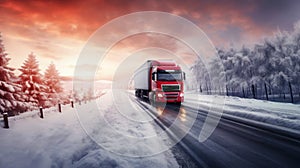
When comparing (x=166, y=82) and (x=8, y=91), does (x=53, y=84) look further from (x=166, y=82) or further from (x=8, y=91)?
(x=166, y=82)

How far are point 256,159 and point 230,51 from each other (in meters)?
42.5

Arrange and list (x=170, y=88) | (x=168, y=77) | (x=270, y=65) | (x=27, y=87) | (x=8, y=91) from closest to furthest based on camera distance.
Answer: (x=170, y=88)
(x=168, y=77)
(x=8, y=91)
(x=27, y=87)
(x=270, y=65)

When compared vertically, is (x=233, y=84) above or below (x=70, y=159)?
above

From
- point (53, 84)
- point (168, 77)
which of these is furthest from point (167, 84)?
point (53, 84)

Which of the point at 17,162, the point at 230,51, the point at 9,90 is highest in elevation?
the point at 230,51

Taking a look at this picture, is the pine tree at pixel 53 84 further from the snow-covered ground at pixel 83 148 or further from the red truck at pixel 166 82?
the snow-covered ground at pixel 83 148

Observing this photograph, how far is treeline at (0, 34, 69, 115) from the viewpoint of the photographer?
58.8 ft

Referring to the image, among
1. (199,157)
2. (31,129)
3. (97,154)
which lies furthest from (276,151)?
(31,129)

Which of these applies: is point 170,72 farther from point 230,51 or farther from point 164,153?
point 230,51

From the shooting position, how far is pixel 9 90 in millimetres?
18188

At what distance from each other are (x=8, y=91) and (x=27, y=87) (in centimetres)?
583

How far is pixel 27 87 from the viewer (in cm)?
2366

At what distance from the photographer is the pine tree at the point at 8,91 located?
1753 centimetres

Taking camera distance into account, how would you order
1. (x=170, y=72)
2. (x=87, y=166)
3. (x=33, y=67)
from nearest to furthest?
(x=87, y=166)
(x=170, y=72)
(x=33, y=67)
